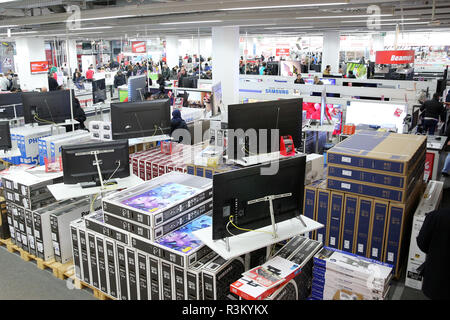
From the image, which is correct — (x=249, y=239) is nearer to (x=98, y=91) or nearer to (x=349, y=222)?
(x=349, y=222)

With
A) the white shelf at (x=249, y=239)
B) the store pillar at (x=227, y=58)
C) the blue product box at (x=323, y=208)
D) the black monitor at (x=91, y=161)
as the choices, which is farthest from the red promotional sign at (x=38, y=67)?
the white shelf at (x=249, y=239)

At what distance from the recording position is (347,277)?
10.4 ft

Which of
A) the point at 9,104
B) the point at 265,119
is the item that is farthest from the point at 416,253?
the point at 9,104

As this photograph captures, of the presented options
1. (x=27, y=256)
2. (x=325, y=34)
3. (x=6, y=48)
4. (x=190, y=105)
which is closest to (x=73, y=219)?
(x=27, y=256)

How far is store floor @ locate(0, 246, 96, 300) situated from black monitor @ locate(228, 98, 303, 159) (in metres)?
2.11

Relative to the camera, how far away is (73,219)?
13.6ft

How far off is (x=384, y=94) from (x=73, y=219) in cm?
758

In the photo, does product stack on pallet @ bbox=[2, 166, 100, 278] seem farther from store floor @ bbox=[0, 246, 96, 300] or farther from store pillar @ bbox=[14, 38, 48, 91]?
store pillar @ bbox=[14, 38, 48, 91]

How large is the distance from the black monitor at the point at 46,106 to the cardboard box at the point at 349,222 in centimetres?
489

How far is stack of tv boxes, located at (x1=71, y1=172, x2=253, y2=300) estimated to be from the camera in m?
2.97

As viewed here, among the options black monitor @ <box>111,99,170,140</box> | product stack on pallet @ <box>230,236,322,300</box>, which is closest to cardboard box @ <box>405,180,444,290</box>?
product stack on pallet @ <box>230,236,322,300</box>

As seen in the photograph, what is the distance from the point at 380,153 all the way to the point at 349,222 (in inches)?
29.5

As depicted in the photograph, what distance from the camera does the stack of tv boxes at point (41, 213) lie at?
4.11 meters

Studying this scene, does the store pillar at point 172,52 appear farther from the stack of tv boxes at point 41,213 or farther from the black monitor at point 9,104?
the stack of tv boxes at point 41,213
